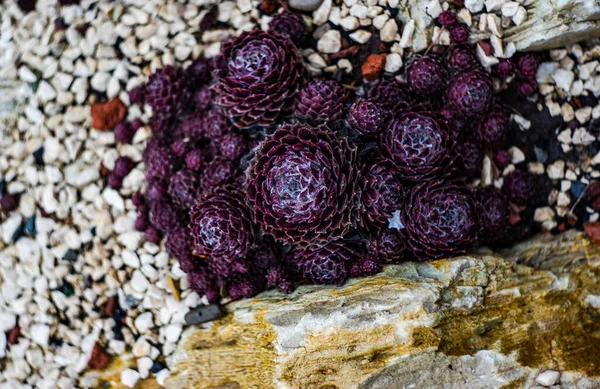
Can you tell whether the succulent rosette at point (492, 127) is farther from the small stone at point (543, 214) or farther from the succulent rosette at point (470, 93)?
the small stone at point (543, 214)

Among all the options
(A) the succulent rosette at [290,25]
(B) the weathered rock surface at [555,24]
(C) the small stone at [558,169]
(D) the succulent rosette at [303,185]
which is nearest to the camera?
(D) the succulent rosette at [303,185]

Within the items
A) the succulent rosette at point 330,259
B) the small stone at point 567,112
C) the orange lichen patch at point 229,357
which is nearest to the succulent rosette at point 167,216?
the orange lichen patch at point 229,357

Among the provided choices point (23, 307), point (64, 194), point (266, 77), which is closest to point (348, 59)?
point (266, 77)

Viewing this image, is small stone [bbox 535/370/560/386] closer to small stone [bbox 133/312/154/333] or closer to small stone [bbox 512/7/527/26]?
small stone [bbox 512/7/527/26]

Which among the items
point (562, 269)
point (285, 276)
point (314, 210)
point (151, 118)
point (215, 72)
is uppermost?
point (215, 72)

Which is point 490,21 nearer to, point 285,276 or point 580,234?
point 580,234

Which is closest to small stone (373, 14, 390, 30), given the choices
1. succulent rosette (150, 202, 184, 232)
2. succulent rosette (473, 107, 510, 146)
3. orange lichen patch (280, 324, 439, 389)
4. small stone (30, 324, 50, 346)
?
succulent rosette (473, 107, 510, 146)

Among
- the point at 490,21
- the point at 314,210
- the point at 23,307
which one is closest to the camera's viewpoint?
the point at 314,210
